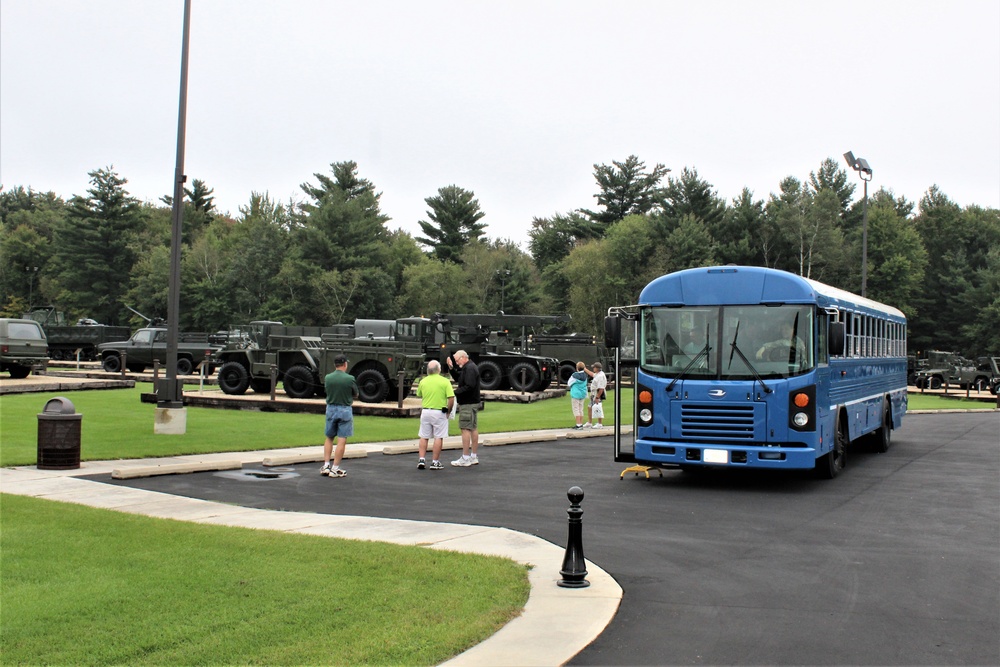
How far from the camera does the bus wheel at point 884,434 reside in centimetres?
1975

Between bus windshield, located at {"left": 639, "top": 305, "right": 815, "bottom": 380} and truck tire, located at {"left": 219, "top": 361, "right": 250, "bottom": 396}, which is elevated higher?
bus windshield, located at {"left": 639, "top": 305, "right": 815, "bottom": 380}

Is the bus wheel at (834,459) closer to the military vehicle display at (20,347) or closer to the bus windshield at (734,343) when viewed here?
the bus windshield at (734,343)

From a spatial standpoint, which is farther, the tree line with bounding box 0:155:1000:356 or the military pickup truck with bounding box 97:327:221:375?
the tree line with bounding box 0:155:1000:356

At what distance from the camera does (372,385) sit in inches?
1065

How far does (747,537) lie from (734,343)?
3.91 m

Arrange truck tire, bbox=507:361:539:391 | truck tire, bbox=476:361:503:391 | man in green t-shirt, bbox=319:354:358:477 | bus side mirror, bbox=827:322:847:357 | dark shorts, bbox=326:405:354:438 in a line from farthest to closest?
truck tire, bbox=476:361:503:391, truck tire, bbox=507:361:539:391, dark shorts, bbox=326:405:354:438, man in green t-shirt, bbox=319:354:358:477, bus side mirror, bbox=827:322:847:357

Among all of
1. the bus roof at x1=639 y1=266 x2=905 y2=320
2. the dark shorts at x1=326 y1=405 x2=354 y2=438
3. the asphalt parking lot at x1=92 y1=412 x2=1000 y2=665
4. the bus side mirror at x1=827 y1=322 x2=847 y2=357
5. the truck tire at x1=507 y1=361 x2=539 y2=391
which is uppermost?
the bus roof at x1=639 y1=266 x2=905 y2=320

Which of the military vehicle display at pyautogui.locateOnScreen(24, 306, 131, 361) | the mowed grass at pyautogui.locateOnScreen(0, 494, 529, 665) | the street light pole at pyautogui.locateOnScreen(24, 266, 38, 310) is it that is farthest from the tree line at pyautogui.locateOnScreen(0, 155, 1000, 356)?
the mowed grass at pyautogui.locateOnScreen(0, 494, 529, 665)

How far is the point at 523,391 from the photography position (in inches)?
1345

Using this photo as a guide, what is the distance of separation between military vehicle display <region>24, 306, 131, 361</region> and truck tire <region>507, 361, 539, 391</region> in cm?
2334

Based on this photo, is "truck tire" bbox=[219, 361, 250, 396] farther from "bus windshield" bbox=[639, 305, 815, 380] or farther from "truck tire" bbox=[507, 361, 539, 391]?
"bus windshield" bbox=[639, 305, 815, 380]

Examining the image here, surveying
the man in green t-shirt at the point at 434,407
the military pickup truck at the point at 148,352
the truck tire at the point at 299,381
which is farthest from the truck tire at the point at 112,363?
the man in green t-shirt at the point at 434,407

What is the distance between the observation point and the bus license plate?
12875 mm

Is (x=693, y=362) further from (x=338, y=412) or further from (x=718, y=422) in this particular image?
(x=338, y=412)
